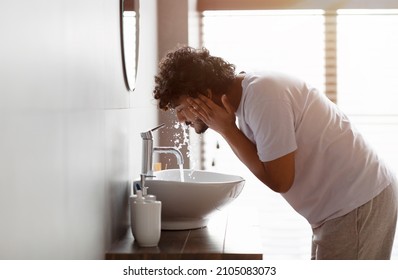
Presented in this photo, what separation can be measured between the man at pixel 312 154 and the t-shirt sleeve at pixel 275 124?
28 millimetres

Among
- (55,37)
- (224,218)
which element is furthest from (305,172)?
(55,37)

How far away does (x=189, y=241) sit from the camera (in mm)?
1833

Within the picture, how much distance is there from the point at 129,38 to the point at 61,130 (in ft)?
3.08

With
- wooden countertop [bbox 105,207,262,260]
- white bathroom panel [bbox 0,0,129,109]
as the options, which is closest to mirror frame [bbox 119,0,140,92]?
white bathroom panel [bbox 0,0,129,109]

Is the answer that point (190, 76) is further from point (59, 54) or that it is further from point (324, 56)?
point (324, 56)

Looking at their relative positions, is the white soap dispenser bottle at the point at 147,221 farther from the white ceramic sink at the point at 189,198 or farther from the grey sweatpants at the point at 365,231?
the grey sweatpants at the point at 365,231

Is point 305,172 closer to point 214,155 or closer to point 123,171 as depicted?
point 123,171

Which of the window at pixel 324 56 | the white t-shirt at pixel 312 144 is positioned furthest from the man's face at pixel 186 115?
the window at pixel 324 56

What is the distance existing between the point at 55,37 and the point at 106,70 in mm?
524

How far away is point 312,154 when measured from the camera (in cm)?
174

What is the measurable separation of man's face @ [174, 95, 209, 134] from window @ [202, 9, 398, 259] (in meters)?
1.58

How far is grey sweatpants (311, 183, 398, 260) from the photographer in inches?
68.4

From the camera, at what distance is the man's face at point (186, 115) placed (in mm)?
1802

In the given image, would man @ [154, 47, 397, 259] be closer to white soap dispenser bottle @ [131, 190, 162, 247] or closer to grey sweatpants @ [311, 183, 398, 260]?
grey sweatpants @ [311, 183, 398, 260]
